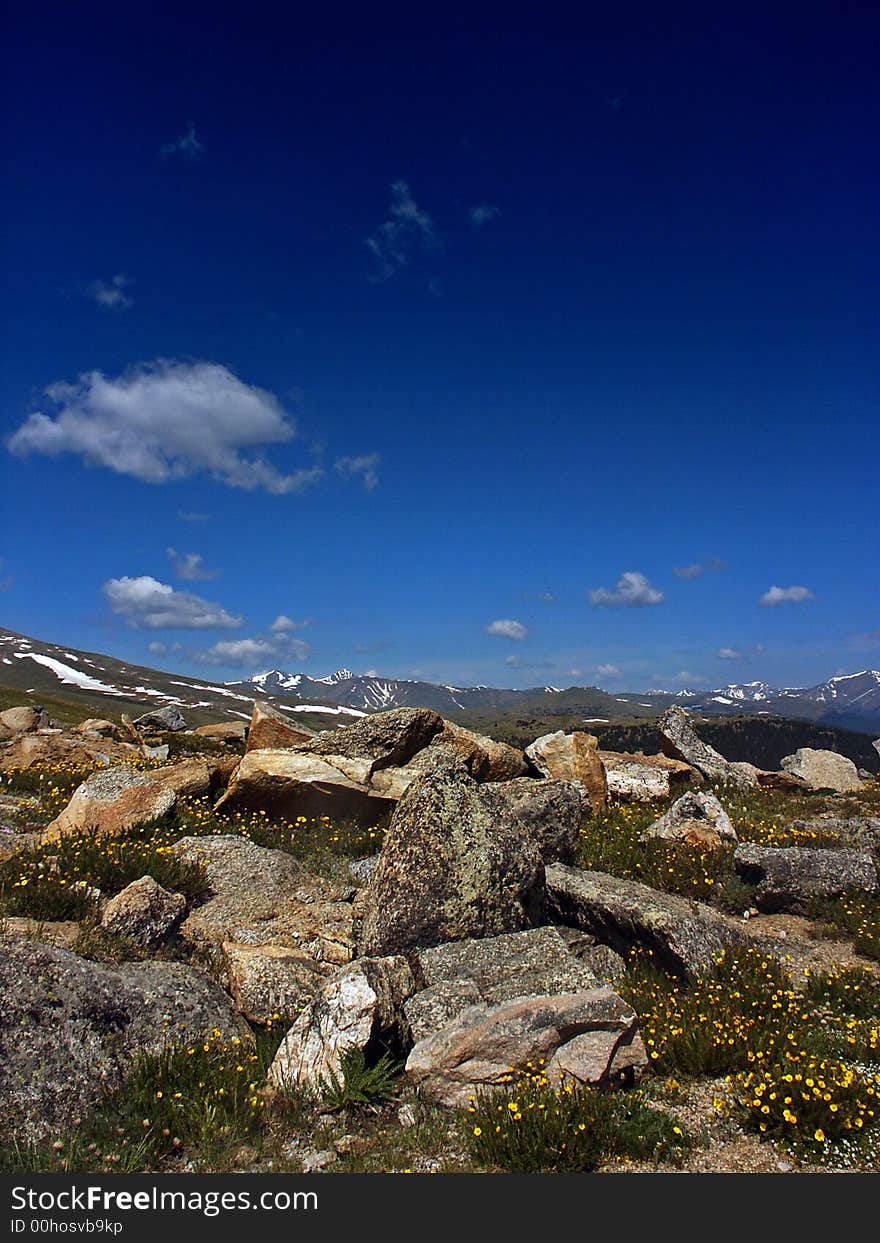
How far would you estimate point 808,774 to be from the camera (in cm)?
2956

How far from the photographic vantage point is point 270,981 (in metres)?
8.79

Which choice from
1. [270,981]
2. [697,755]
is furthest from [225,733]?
[270,981]

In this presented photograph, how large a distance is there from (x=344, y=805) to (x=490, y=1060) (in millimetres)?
9105

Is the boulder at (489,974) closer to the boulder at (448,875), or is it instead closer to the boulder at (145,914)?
the boulder at (448,875)

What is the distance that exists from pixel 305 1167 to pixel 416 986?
108 inches

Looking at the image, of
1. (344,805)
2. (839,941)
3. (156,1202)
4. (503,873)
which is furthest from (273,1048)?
(839,941)

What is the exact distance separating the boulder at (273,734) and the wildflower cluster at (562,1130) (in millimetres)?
13315

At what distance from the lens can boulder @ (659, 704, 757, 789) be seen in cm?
2626

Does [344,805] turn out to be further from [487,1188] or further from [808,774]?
[808,774]

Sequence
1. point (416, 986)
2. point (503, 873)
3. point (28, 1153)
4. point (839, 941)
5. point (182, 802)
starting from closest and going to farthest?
point (28, 1153)
point (416, 986)
point (503, 873)
point (839, 941)
point (182, 802)

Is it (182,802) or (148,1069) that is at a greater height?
(182,802)

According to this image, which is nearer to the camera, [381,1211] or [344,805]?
[381,1211]

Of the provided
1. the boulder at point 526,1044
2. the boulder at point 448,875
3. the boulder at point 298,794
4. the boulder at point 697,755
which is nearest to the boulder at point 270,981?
the boulder at point 448,875

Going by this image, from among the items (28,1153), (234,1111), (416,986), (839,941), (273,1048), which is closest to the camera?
(28,1153)
